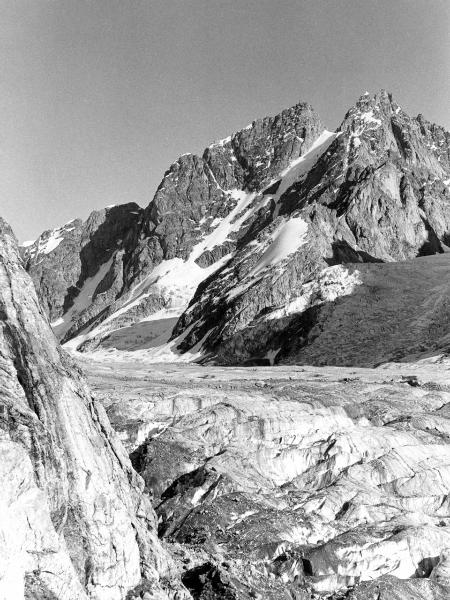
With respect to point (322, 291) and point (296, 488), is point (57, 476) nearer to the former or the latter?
point (296, 488)

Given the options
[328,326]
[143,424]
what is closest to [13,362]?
[143,424]

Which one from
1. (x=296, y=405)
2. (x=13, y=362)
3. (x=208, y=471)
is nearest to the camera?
(x=13, y=362)

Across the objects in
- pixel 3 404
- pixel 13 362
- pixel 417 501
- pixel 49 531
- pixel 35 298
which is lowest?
pixel 417 501

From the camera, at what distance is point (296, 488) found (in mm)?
43031

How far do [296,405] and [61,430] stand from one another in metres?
39.6

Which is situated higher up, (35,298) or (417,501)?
(35,298)

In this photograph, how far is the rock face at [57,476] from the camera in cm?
1656

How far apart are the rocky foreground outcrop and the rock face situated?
213 inches

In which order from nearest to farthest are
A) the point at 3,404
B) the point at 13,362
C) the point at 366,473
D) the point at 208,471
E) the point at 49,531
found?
1. the point at 49,531
2. the point at 3,404
3. the point at 13,362
4. the point at 208,471
5. the point at 366,473

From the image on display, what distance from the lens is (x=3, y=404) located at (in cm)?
1852

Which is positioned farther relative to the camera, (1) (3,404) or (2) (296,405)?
(2) (296,405)

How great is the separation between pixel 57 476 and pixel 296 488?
26.8 metres

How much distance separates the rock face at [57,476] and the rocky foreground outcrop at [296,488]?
541 cm

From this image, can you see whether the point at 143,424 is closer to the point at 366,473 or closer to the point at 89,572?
the point at 366,473
